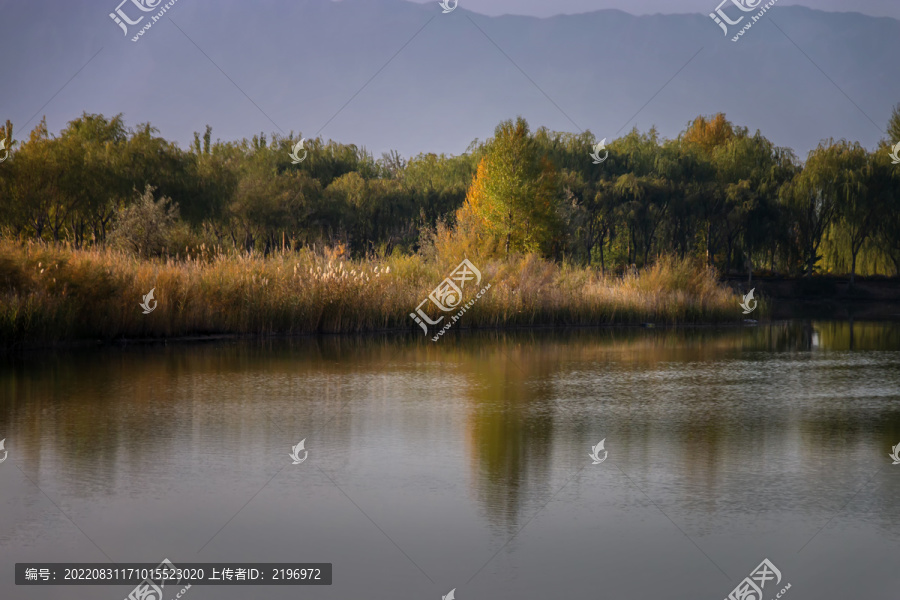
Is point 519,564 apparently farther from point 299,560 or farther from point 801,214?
point 801,214

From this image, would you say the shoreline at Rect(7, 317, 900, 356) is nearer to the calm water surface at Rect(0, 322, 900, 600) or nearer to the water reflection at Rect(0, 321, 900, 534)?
the water reflection at Rect(0, 321, 900, 534)

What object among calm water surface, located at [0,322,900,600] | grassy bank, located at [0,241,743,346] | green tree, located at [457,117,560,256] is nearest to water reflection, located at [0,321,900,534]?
calm water surface, located at [0,322,900,600]

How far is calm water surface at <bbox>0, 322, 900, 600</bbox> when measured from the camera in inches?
225

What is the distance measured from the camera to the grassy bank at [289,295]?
62.1 feet

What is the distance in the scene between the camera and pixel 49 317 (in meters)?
18.5

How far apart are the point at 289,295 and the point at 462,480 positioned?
15779 mm

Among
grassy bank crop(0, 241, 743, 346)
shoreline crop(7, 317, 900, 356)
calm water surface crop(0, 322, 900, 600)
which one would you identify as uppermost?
grassy bank crop(0, 241, 743, 346)

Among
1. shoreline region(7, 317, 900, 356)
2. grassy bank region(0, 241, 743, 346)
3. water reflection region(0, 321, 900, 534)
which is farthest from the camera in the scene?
grassy bank region(0, 241, 743, 346)

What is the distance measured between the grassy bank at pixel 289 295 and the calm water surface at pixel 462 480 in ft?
14.5

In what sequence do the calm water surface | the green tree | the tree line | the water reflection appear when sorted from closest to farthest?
1. the calm water surface
2. the water reflection
3. the tree line
4. the green tree

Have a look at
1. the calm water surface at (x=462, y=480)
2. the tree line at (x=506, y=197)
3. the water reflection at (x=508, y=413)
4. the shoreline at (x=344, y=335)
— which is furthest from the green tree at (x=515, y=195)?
the calm water surface at (x=462, y=480)

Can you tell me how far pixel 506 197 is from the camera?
43.6m

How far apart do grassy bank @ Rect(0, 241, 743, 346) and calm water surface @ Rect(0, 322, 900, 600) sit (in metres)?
4.42

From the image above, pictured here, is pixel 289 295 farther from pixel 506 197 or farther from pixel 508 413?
pixel 506 197
